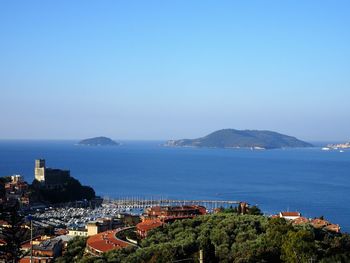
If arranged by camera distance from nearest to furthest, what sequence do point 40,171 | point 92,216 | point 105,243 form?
1. point 105,243
2. point 92,216
3. point 40,171

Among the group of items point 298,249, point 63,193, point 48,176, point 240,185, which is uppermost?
point 298,249

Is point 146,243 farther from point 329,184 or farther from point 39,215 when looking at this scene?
point 329,184

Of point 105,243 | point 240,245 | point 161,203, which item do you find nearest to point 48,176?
point 161,203

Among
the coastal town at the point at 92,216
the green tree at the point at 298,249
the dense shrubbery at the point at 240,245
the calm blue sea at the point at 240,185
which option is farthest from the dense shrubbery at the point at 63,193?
the green tree at the point at 298,249

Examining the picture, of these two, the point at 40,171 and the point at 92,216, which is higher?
the point at 40,171

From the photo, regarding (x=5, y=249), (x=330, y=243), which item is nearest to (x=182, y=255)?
(x=330, y=243)

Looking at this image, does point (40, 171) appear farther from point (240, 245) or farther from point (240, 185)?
point (240, 245)
